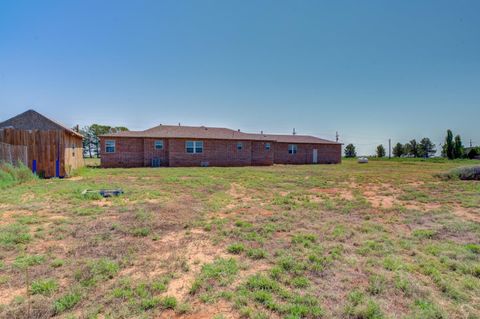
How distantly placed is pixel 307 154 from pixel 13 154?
24.8 meters

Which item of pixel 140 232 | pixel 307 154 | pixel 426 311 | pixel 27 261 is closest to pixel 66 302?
pixel 27 261

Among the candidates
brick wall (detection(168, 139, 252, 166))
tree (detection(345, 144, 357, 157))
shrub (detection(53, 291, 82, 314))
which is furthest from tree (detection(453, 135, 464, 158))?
shrub (detection(53, 291, 82, 314))

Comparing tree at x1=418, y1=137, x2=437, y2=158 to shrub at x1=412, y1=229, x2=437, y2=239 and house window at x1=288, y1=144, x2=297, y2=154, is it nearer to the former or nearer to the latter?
house window at x1=288, y1=144, x2=297, y2=154

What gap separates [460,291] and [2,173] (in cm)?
1288

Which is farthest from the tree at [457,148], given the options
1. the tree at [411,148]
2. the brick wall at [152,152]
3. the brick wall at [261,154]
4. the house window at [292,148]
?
the brick wall at [152,152]

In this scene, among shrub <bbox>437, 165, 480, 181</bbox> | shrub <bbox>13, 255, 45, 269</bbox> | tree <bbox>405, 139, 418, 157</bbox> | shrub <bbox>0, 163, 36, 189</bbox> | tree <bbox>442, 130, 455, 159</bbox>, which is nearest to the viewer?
shrub <bbox>13, 255, 45, 269</bbox>

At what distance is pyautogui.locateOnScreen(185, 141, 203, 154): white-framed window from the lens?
2091cm

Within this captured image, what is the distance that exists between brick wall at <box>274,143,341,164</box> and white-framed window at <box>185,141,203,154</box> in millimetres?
9120

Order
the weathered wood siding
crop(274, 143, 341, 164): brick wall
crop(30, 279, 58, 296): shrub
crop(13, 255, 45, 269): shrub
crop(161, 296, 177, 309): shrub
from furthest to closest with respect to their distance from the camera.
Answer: crop(274, 143, 341, 164): brick wall → the weathered wood siding → crop(13, 255, 45, 269): shrub → crop(30, 279, 58, 296): shrub → crop(161, 296, 177, 309): shrub

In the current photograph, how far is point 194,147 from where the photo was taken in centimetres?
2112

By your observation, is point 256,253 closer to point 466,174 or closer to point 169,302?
point 169,302

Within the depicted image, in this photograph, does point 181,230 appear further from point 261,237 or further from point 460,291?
point 460,291

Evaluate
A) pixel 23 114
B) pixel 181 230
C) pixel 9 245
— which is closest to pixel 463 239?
pixel 181 230

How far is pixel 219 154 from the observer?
21.9 m
